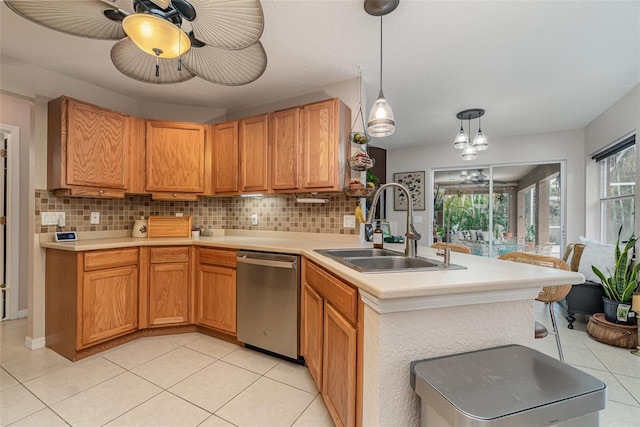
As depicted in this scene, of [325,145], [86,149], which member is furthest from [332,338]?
[86,149]

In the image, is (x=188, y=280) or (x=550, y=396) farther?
(x=188, y=280)

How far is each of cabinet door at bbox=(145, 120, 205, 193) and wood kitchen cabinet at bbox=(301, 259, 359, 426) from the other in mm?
1734

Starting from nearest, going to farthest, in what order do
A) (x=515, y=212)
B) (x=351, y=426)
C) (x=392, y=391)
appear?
1. (x=392, y=391)
2. (x=351, y=426)
3. (x=515, y=212)

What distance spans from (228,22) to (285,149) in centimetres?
142

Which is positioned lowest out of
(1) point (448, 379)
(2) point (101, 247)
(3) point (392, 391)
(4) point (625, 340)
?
(4) point (625, 340)

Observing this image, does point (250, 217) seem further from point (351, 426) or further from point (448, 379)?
point (448, 379)

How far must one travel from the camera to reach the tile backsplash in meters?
2.52

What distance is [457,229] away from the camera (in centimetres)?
505

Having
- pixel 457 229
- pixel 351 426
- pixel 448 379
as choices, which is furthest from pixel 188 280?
pixel 457 229

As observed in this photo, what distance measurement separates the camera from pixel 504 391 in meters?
0.84

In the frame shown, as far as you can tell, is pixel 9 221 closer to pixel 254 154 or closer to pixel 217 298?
pixel 217 298

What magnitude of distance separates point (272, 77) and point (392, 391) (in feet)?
8.25

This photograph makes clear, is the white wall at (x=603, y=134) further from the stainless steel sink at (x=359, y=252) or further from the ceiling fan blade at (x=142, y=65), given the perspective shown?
the ceiling fan blade at (x=142, y=65)

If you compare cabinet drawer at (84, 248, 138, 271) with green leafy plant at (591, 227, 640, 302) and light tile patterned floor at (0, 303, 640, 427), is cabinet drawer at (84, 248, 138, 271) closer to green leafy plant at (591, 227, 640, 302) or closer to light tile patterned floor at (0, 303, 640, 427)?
light tile patterned floor at (0, 303, 640, 427)
